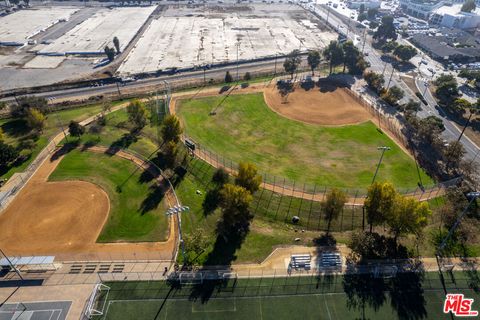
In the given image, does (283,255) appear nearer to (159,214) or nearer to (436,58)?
(159,214)

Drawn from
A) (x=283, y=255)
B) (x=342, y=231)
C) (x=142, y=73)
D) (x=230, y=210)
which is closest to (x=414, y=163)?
(x=342, y=231)

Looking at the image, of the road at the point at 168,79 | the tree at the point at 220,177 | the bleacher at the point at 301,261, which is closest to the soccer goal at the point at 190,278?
the bleacher at the point at 301,261

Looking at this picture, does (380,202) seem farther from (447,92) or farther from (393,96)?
(447,92)

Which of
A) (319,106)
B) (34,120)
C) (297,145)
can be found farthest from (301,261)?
(34,120)

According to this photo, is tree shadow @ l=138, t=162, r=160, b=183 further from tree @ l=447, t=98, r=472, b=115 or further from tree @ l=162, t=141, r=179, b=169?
tree @ l=447, t=98, r=472, b=115

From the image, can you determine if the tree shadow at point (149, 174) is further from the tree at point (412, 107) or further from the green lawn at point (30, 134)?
the tree at point (412, 107)

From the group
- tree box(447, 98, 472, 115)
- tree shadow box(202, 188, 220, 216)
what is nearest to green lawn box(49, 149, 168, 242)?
tree shadow box(202, 188, 220, 216)

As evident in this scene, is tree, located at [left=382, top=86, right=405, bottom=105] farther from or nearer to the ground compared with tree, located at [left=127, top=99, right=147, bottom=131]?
nearer to the ground
